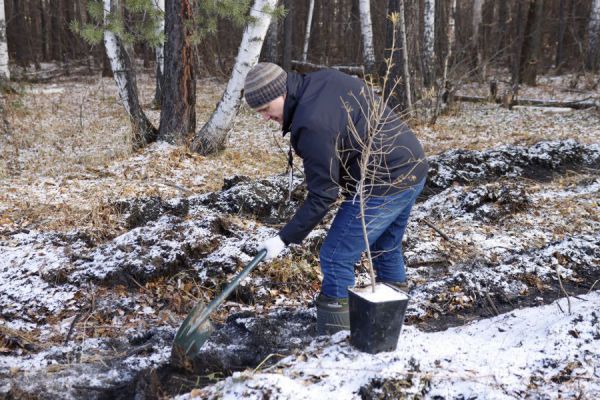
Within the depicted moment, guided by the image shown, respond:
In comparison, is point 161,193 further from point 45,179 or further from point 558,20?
point 558,20

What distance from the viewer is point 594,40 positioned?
13680mm

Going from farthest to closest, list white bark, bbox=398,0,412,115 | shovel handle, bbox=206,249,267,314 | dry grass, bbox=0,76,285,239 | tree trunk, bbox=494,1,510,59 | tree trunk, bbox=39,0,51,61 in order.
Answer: tree trunk, bbox=39,0,51,61
tree trunk, bbox=494,1,510,59
white bark, bbox=398,0,412,115
dry grass, bbox=0,76,285,239
shovel handle, bbox=206,249,267,314

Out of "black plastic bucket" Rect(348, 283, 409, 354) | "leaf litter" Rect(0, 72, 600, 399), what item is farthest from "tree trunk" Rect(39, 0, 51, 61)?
"black plastic bucket" Rect(348, 283, 409, 354)

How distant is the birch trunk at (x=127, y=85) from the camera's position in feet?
23.3

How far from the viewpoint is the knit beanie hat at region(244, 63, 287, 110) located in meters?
2.44

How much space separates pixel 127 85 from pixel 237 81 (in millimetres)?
1644

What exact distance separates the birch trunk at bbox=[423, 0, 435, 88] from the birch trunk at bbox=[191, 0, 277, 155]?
4805 mm

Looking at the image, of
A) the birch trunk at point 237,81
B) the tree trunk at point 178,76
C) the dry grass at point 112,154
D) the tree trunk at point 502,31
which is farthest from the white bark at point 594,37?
the tree trunk at point 178,76

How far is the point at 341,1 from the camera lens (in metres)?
22.0

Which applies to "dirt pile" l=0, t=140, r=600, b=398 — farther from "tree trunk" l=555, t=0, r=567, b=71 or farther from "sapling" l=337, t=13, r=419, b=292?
"tree trunk" l=555, t=0, r=567, b=71

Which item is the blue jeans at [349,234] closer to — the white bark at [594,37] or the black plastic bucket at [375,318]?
the black plastic bucket at [375,318]

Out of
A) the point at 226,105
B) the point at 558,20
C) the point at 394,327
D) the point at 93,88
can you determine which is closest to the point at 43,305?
the point at 394,327

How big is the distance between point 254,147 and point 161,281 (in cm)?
442

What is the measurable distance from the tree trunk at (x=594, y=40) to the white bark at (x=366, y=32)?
6.25 metres
